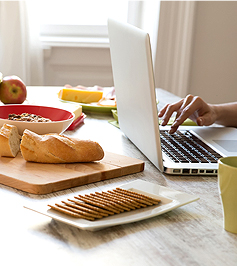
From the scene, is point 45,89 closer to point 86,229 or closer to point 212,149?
point 212,149

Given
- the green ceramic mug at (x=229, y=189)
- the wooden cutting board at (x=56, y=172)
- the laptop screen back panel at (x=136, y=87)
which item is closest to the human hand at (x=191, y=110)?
the laptop screen back panel at (x=136, y=87)

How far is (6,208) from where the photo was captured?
25.3 inches

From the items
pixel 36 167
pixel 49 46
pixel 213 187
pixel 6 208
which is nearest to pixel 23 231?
pixel 6 208

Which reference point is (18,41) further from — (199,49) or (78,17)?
(199,49)

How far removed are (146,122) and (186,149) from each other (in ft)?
0.51

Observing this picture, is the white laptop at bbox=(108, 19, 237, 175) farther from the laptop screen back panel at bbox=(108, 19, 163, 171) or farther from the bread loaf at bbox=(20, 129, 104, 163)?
the bread loaf at bbox=(20, 129, 104, 163)

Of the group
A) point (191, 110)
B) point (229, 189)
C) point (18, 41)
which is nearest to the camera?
point (229, 189)

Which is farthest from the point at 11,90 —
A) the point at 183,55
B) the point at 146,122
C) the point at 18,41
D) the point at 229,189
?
the point at 183,55

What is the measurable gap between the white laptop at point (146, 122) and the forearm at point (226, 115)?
9 centimetres

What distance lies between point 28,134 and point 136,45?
0.29 metres

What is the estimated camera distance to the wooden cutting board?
712 millimetres

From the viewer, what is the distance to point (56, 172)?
77 centimetres

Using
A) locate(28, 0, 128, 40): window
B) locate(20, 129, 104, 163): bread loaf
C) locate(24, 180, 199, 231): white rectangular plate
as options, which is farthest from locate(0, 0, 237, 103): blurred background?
locate(24, 180, 199, 231): white rectangular plate

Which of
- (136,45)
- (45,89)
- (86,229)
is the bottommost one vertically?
(45,89)
